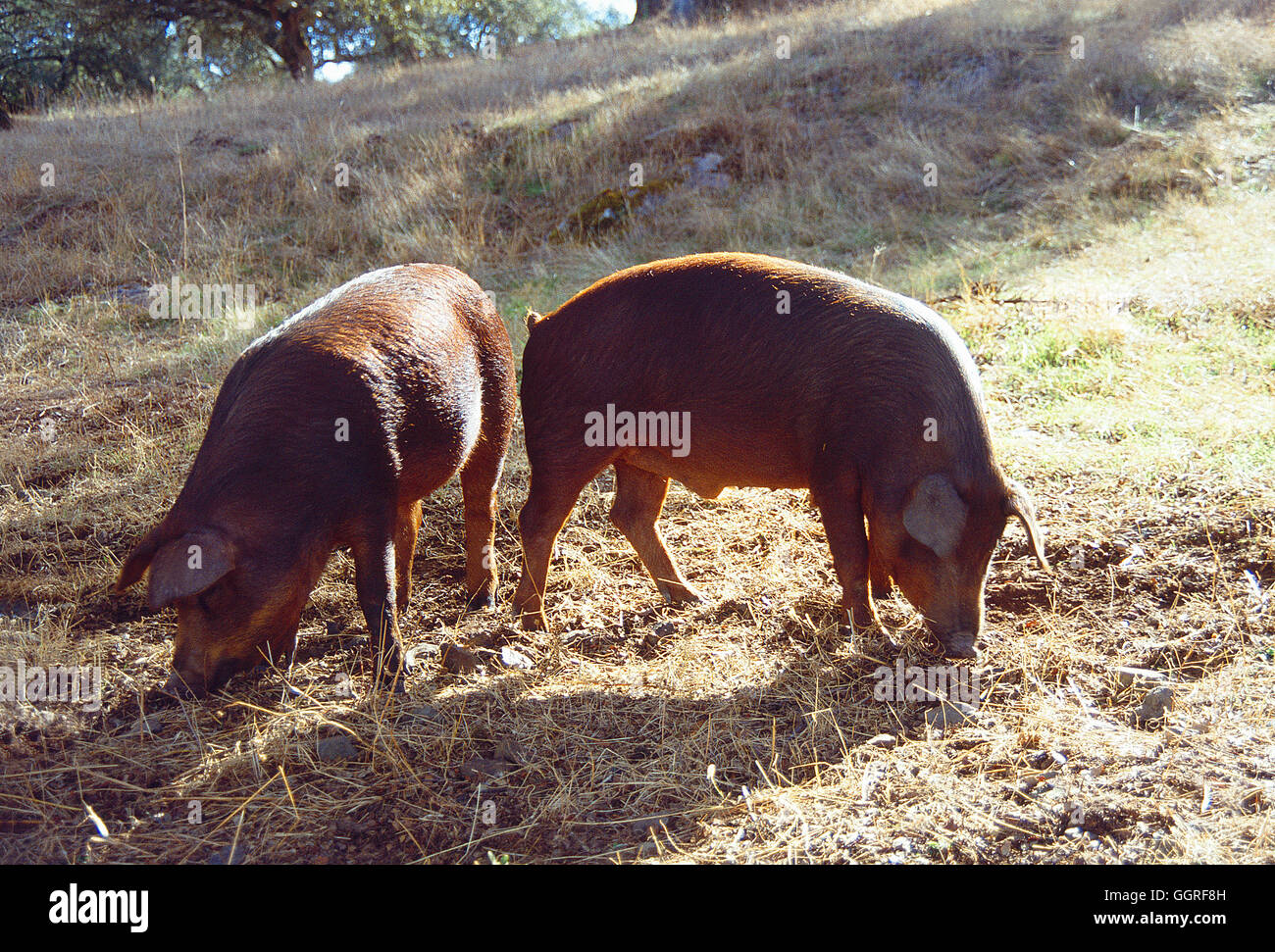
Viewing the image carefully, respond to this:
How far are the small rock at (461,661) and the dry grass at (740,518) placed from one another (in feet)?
0.27

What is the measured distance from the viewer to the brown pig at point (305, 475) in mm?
3309

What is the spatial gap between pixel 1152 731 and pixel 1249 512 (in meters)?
1.79

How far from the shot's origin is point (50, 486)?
5309mm

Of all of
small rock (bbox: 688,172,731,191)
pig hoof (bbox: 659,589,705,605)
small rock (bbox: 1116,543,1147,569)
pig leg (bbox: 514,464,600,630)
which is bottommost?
pig hoof (bbox: 659,589,705,605)

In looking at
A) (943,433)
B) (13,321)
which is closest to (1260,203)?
(943,433)

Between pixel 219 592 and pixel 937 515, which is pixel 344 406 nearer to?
pixel 219 592

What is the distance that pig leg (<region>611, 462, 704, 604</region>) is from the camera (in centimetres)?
457

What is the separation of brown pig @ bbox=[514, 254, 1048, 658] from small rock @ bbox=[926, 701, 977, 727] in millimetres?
224

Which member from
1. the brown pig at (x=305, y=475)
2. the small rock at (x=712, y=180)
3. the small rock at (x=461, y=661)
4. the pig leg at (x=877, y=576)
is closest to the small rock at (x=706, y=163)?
the small rock at (x=712, y=180)

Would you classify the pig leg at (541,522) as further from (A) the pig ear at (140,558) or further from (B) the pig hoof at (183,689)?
(A) the pig ear at (140,558)

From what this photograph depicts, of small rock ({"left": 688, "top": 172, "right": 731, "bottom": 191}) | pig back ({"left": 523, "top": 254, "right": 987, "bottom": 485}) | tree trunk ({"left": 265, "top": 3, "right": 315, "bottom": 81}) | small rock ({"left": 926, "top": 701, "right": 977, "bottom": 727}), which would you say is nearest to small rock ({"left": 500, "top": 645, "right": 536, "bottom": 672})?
pig back ({"left": 523, "top": 254, "right": 987, "bottom": 485})

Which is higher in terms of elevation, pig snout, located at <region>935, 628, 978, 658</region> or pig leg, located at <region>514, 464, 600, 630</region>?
pig leg, located at <region>514, 464, 600, 630</region>

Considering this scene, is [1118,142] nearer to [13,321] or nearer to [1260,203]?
[1260,203]

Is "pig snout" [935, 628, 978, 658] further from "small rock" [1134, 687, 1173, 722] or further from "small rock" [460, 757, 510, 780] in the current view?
"small rock" [460, 757, 510, 780]
